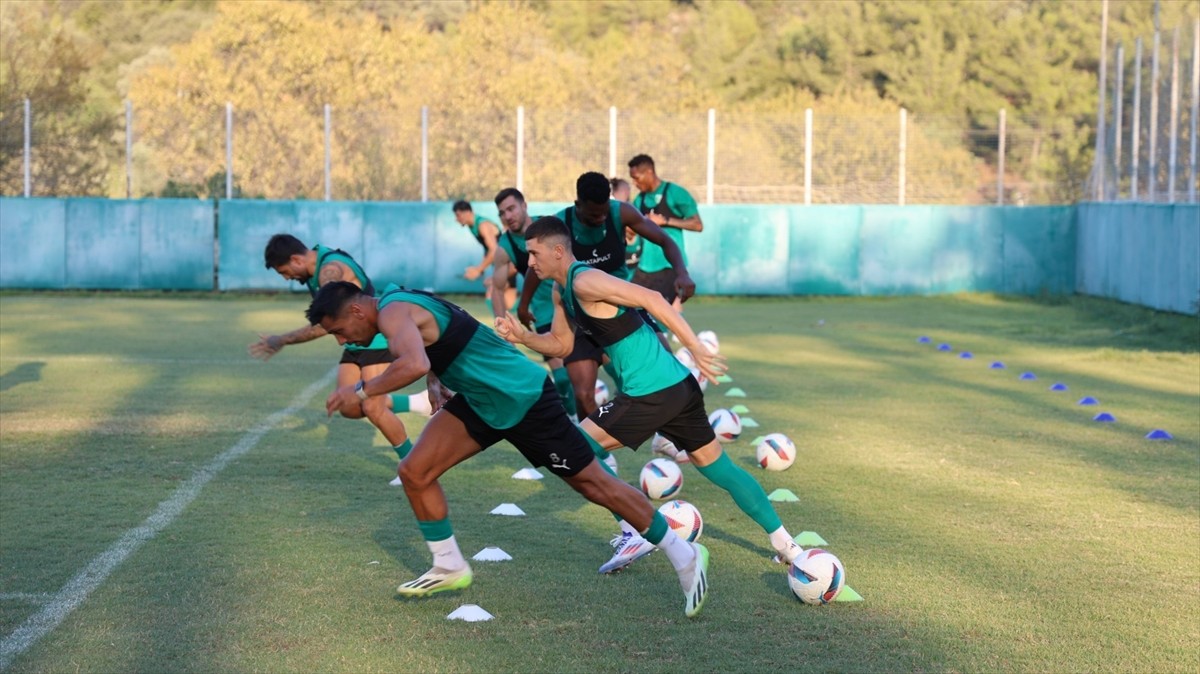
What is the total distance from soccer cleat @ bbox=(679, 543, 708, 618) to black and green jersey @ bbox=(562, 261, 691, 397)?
1.04 meters

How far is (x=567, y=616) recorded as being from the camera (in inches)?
255

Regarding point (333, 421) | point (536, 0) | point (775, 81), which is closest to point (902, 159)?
point (333, 421)

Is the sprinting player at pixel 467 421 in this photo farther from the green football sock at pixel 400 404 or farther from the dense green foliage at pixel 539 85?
the dense green foliage at pixel 539 85

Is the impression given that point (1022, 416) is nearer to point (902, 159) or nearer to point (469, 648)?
point (469, 648)

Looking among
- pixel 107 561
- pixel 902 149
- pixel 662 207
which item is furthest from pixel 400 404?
pixel 902 149

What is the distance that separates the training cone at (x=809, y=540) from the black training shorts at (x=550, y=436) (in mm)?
1613

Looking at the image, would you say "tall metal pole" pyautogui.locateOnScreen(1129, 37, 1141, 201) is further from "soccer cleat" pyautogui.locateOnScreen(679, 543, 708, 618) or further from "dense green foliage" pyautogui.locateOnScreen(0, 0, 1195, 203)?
"soccer cleat" pyautogui.locateOnScreen(679, 543, 708, 618)

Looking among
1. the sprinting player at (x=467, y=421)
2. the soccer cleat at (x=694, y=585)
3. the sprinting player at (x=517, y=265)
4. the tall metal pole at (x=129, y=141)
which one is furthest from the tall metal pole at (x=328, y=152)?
the soccer cleat at (x=694, y=585)

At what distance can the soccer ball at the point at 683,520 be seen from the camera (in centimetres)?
760

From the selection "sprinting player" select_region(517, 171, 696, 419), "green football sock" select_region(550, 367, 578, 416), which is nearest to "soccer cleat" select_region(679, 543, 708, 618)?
"sprinting player" select_region(517, 171, 696, 419)

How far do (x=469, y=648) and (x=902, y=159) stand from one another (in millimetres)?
24994

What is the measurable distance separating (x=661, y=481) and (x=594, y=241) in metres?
1.81

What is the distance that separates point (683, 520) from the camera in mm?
7633

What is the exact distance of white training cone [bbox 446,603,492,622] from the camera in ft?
21.1
